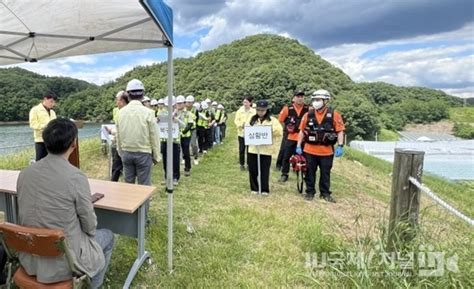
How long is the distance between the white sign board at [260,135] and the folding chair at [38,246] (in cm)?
391

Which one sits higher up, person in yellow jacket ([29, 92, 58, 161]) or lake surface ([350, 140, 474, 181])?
person in yellow jacket ([29, 92, 58, 161])

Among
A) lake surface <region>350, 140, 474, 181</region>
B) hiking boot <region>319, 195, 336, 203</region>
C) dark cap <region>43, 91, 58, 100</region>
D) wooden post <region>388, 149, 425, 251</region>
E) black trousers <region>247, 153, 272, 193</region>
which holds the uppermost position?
dark cap <region>43, 91, 58, 100</region>

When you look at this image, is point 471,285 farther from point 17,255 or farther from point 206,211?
point 206,211

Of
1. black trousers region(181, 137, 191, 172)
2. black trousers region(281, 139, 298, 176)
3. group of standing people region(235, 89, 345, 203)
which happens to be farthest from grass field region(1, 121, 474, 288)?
black trousers region(181, 137, 191, 172)

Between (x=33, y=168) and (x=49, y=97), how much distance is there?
4320mm

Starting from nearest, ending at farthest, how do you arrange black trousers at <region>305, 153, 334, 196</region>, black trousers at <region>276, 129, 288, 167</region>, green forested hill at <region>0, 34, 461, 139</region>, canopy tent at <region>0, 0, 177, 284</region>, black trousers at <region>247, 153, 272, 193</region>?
canopy tent at <region>0, 0, 177, 284</region>, black trousers at <region>305, 153, 334, 196</region>, black trousers at <region>247, 153, 272, 193</region>, black trousers at <region>276, 129, 288, 167</region>, green forested hill at <region>0, 34, 461, 139</region>

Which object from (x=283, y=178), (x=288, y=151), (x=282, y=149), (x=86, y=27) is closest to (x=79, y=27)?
(x=86, y=27)

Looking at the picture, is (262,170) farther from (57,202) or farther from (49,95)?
(57,202)

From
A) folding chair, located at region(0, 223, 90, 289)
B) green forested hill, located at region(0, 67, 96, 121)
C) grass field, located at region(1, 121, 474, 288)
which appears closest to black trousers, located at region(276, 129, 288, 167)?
grass field, located at region(1, 121, 474, 288)

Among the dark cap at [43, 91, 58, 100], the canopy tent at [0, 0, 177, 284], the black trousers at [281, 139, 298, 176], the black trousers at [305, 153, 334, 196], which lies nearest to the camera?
the canopy tent at [0, 0, 177, 284]

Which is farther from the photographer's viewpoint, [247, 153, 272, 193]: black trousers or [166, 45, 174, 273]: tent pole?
[247, 153, 272, 193]: black trousers

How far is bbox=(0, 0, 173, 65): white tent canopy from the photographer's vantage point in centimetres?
280

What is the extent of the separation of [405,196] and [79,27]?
11.0 feet

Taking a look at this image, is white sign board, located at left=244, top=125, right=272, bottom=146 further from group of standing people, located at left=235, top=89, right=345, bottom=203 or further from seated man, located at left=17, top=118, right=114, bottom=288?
seated man, located at left=17, top=118, right=114, bottom=288
